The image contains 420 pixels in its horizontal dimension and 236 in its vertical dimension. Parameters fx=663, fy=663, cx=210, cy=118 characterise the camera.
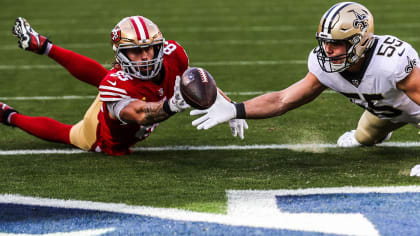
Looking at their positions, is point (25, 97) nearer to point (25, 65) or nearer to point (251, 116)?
point (25, 65)

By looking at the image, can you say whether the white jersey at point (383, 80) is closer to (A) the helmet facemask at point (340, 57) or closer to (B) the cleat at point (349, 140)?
(A) the helmet facemask at point (340, 57)

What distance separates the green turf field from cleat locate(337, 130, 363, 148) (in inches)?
3.7

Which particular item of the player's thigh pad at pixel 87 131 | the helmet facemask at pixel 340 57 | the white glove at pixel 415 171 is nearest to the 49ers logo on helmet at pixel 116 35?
the player's thigh pad at pixel 87 131

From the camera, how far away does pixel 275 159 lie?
157 inches

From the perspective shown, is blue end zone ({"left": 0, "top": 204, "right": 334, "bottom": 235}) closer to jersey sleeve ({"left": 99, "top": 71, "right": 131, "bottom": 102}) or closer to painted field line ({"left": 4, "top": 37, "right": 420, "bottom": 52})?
jersey sleeve ({"left": 99, "top": 71, "right": 131, "bottom": 102})

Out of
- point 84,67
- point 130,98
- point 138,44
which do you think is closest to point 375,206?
point 130,98

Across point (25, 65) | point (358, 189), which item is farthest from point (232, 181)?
point (25, 65)

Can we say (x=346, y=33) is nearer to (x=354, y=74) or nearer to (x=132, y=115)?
(x=354, y=74)

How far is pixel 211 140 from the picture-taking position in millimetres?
4543

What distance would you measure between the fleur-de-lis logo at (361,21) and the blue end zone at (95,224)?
1.27 meters

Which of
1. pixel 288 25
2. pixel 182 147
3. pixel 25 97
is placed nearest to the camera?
pixel 182 147

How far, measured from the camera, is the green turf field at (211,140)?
11.4ft

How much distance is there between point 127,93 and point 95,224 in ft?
3.65

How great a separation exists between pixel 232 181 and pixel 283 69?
135 inches
